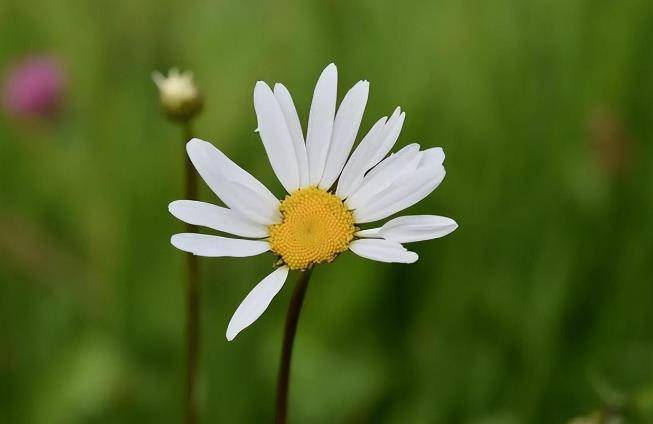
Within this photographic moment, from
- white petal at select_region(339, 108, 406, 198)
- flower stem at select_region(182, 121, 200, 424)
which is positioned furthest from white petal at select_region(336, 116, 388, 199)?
flower stem at select_region(182, 121, 200, 424)

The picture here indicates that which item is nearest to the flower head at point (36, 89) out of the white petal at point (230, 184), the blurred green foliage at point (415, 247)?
the blurred green foliage at point (415, 247)

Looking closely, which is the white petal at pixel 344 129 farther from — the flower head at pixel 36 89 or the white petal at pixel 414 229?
the flower head at pixel 36 89

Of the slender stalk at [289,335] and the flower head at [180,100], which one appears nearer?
the slender stalk at [289,335]

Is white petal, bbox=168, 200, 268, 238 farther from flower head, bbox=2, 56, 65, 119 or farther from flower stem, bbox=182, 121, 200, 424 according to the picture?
flower head, bbox=2, 56, 65, 119

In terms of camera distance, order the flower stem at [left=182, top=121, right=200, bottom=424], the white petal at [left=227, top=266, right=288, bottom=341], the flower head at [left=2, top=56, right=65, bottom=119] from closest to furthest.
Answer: the white petal at [left=227, top=266, right=288, bottom=341]
the flower stem at [left=182, top=121, right=200, bottom=424]
the flower head at [left=2, top=56, right=65, bottom=119]

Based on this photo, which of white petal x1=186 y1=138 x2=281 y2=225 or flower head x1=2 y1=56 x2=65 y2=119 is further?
flower head x1=2 y1=56 x2=65 y2=119

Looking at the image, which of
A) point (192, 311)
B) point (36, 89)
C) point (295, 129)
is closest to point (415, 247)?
point (192, 311)
